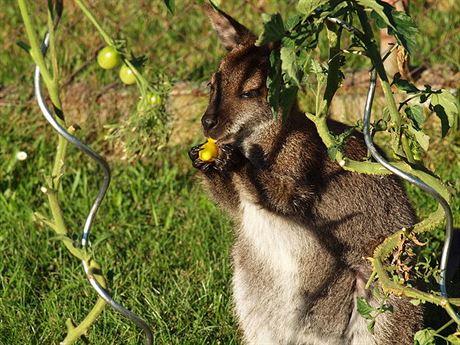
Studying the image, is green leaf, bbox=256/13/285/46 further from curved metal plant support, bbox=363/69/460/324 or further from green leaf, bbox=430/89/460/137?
green leaf, bbox=430/89/460/137

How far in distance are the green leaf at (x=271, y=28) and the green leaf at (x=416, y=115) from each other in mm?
540

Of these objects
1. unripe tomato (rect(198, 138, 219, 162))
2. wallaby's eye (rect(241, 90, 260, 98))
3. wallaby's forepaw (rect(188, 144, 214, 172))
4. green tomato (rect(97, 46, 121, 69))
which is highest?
green tomato (rect(97, 46, 121, 69))

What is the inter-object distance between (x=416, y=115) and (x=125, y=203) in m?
2.71

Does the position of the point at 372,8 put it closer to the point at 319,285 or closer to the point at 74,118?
the point at 319,285

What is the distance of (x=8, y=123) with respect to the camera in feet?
18.9

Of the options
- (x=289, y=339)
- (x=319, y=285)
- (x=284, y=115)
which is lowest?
(x=289, y=339)

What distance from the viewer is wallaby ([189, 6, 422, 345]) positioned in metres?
3.60

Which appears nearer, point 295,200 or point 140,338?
point 295,200

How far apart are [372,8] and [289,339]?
1.85m

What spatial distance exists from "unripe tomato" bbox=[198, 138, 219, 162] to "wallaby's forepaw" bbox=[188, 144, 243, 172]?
5cm

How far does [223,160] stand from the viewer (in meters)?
3.42

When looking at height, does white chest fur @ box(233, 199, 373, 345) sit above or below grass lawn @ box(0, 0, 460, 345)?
above

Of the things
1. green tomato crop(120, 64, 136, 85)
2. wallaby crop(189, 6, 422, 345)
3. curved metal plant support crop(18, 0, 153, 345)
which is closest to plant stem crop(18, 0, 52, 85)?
curved metal plant support crop(18, 0, 153, 345)

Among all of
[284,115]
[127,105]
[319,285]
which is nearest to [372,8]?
[284,115]
